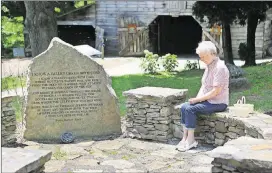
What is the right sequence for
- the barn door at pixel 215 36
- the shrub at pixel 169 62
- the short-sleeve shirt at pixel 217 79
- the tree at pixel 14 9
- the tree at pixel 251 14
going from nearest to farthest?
the short-sleeve shirt at pixel 217 79 < the tree at pixel 251 14 < the shrub at pixel 169 62 < the barn door at pixel 215 36 < the tree at pixel 14 9

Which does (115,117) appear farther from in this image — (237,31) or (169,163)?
Result: (237,31)

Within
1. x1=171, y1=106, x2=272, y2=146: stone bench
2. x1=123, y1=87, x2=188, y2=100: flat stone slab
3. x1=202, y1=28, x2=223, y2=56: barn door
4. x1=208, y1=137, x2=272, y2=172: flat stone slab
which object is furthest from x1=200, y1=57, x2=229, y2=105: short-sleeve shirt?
x1=202, y1=28, x2=223, y2=56: barn door

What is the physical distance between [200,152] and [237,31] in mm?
16857

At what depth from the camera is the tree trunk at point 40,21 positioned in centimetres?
1177

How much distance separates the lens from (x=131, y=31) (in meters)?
23.8

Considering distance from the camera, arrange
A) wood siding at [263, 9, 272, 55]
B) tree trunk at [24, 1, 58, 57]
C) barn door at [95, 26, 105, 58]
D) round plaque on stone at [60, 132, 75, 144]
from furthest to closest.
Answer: barn door at [95, 26, 105, 58], wood siding at [263, 9, 272, 55], tree trunk at [24, 1, 58, 57], round plaque on stone at [60, 132, 75, 144]

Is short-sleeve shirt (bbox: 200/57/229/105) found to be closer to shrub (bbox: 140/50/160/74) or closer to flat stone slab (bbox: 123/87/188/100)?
flat stone slab (bbox: 123/87/188/100)

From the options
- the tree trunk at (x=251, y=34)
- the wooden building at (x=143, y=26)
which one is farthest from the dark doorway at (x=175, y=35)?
the tree trunk at (x=251, y=34)

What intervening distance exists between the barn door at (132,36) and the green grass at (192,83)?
7.40 meters

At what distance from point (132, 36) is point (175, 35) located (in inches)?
115

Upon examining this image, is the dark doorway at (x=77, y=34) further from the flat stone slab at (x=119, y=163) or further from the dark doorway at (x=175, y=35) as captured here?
the flat stone slab at (x=119, y=163)

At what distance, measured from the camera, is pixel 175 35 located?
25328 millimetres

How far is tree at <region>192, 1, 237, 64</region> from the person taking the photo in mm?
14680

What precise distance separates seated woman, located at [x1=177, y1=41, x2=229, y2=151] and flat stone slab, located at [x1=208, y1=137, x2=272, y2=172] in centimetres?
129
